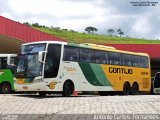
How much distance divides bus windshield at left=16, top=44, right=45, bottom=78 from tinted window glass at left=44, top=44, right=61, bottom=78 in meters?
0.32

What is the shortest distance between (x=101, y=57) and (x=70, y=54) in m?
3.22

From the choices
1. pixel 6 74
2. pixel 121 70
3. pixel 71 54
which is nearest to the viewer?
pixel 71 54

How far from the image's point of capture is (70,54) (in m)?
21.7

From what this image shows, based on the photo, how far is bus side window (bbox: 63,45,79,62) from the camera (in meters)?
21.3

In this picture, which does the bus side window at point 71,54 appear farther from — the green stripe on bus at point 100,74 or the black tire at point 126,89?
the black tire at point 126,89

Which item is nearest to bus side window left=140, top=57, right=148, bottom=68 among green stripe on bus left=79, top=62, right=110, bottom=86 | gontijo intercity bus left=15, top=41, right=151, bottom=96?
gontijo intercity bus left=15, top=41, right=151, bottom=96

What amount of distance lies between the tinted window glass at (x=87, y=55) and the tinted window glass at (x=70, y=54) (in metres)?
0.47

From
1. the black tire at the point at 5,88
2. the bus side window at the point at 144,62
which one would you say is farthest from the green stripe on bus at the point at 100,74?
the black tire at the point at 5,88

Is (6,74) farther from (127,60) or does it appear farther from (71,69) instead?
(127,60)

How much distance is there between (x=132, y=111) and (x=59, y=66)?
845cm

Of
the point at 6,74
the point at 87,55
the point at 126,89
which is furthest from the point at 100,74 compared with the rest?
the point at 6,74

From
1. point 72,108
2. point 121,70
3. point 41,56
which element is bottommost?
point 72,108

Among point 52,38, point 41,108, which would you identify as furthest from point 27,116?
point 52,38

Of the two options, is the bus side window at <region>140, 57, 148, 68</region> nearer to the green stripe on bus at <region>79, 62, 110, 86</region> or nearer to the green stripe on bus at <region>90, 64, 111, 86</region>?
the green stripe on bus at <region>90, 64, 111, 86</region>
